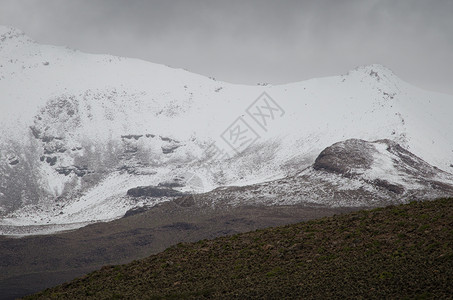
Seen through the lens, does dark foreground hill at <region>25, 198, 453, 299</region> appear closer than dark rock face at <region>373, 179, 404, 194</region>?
Yes

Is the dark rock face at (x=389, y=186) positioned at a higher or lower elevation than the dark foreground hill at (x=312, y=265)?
lower

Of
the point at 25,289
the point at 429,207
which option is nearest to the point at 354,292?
the point at 429,207

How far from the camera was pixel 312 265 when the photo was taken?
135ft

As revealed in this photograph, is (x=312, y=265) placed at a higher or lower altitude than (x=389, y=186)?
higher

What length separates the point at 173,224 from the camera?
650 feet

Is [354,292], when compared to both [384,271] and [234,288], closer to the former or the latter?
[384,271]

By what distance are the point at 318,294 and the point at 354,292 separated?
7.91 feet

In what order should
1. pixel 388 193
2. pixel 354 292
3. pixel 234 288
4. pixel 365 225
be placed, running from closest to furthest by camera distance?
pixel 354 292 → pixel 234 288 → pixel 365 225 → pixel 388 193

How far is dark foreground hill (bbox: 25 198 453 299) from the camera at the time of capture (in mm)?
35219

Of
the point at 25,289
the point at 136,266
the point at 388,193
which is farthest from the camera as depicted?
the point at 388,193

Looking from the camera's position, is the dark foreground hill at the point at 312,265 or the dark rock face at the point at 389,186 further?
the dark rock face at the point at 389,186

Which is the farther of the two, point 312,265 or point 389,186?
point 389,186

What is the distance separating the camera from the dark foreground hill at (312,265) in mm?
35219

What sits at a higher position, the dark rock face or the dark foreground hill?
the dark foreground hill
